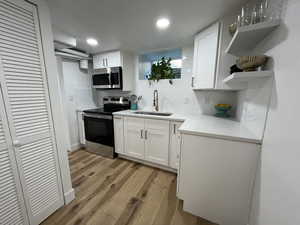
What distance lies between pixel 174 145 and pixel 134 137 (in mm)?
766

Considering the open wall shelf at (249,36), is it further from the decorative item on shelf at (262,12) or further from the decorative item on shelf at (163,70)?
the decorative item on shelf at (163,70)

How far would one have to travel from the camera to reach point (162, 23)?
4.85ft

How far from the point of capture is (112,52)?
2.46m

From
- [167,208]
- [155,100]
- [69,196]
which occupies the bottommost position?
[167,208]

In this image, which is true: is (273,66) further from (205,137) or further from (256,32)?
(205,137)

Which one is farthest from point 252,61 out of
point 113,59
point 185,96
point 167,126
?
point 113,59

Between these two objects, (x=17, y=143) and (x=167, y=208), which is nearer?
(x=17, y=143)

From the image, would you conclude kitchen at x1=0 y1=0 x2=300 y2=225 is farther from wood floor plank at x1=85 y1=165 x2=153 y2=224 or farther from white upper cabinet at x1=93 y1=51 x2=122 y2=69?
white upper cabinet at x1=93 y1=51 x2=122 y2=69

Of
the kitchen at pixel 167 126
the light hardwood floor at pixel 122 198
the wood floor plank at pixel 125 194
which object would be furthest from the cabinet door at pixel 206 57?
the wood floor plank at pixel 125 194

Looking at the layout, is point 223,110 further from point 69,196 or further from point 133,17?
point 69,196

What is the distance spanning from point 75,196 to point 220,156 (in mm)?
1853

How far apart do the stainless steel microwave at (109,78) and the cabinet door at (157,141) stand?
3.64 feet

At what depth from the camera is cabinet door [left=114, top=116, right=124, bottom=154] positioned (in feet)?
7.48

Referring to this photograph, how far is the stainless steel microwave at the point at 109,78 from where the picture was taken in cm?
244
